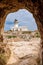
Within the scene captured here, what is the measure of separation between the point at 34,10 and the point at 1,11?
8.12ft

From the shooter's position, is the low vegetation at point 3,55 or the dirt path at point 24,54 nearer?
the low vegetation at point 3,55

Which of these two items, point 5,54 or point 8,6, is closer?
point 8,6

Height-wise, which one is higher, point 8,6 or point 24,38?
point 8,6

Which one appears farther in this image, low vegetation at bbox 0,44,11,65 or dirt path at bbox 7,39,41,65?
dirt path at bbox 7,39,41,65

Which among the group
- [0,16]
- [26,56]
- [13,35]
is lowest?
[26,56]

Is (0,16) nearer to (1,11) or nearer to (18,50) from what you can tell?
(1,11)

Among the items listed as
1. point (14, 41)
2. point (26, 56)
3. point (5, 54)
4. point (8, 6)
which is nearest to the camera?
point (8, 6)

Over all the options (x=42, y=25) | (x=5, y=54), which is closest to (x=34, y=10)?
(x=42, y=25)

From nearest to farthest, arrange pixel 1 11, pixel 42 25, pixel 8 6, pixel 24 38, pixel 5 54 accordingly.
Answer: pixel 42 25
pixel 8 6
pixel 1 11
pixel 5 54
pixel 24 38

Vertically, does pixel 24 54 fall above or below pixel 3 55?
below

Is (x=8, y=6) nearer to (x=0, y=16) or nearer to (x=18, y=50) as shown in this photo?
(x=0, y=16)

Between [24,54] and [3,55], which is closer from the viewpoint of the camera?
[3,55]

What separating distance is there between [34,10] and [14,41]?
30.1 feet

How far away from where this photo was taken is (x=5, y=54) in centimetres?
1451
